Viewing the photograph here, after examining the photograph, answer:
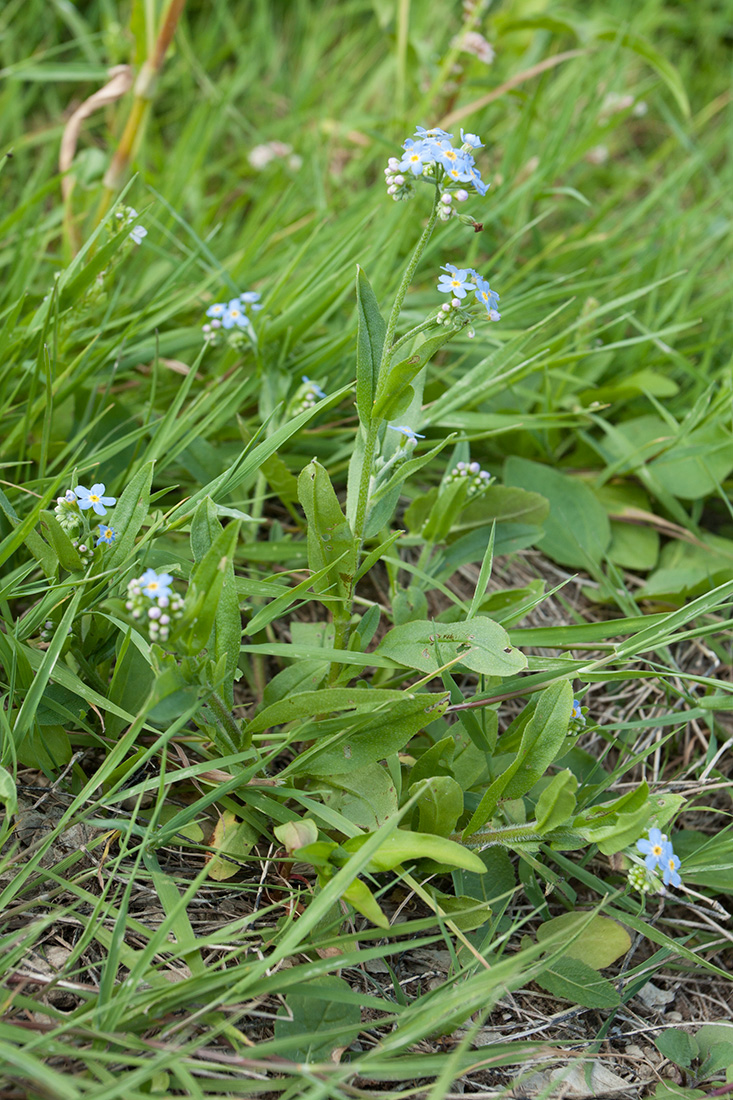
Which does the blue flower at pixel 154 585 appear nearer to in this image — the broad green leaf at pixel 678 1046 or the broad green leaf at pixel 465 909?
the broad green leaf at pixel 465 909

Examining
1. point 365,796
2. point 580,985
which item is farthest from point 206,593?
point 580,985

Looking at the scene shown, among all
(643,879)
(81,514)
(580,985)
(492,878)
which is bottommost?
(580,985)

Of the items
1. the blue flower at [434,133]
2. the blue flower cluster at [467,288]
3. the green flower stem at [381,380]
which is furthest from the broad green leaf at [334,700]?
the blue flower at [434,133]

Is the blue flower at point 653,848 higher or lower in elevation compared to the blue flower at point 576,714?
lower

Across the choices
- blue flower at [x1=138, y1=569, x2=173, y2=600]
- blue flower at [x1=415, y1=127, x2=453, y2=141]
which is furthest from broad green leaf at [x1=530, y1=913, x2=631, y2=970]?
blue flower at [x1=415, y1=127, x2=453, y2=141]

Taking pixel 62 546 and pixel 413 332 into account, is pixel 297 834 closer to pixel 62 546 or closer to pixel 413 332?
pixel 62 546
